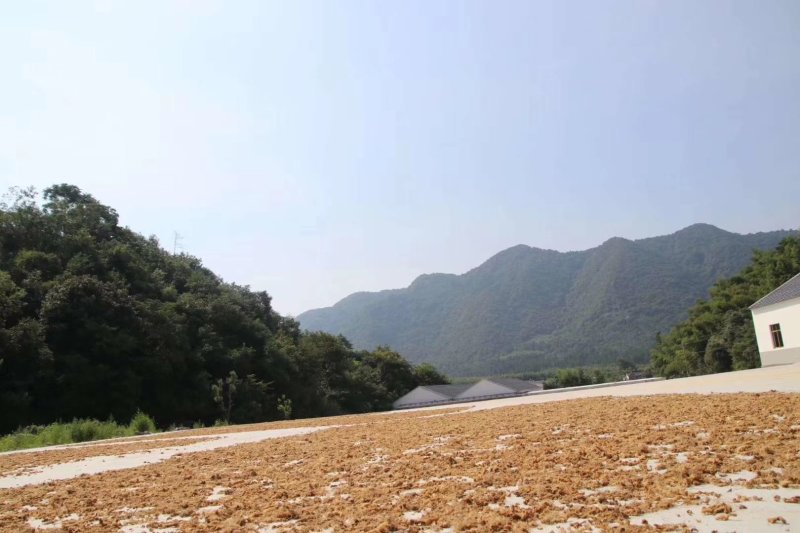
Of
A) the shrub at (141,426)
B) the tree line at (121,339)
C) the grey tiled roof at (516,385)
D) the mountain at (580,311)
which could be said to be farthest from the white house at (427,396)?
the mountain at (580,311)

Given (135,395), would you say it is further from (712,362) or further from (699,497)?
(712,362)

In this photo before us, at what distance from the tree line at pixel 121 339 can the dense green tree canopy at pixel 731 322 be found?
105 feet

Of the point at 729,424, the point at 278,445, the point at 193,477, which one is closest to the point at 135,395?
the point at 278,445

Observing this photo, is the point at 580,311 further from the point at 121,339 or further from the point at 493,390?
the point at 121,339

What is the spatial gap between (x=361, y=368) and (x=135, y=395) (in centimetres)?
3503

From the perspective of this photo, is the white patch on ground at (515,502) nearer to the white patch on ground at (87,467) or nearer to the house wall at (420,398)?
the white patch on ground at (87,467)

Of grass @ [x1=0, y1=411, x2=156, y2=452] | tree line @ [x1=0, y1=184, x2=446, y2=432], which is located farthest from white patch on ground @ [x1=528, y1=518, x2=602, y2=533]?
tree line @ [x1=0, y1=184, x2=446, y2=432]

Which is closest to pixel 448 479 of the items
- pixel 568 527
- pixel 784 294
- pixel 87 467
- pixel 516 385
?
pixel 568 527

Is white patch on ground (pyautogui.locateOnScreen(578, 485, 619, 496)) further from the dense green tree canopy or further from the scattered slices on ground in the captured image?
the dense green tree canopy

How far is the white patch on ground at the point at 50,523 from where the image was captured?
5.10 m

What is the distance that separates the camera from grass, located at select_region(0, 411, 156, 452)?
58.6ft

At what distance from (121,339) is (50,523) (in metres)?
32.8

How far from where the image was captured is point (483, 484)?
17.2ft

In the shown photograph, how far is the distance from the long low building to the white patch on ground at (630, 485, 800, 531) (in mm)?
59890
